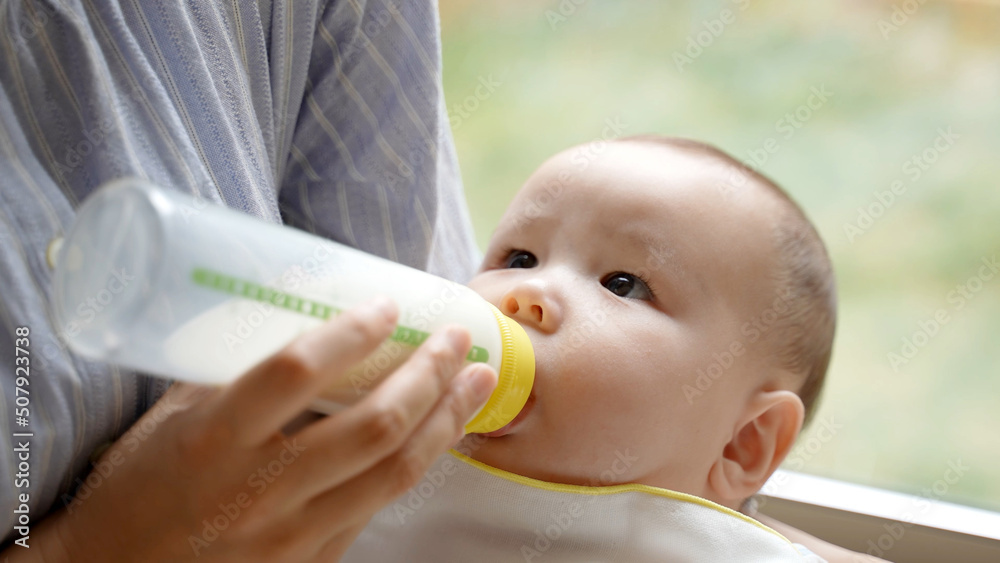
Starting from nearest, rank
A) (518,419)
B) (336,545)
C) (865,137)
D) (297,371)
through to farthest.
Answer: (297,371)
(336,545)
(518,419)
(865,137)

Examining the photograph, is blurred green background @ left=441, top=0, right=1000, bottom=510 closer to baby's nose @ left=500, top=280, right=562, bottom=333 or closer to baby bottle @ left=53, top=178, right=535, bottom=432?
baby's nose @ left=500, top=280, right=562, bottom=333

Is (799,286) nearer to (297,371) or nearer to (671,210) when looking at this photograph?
(671,210)

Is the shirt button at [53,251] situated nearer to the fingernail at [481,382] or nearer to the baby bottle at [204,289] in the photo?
the baby bottle at [204,289]

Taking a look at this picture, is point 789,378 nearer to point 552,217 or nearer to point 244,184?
point 552,217

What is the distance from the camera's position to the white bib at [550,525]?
821 millimetres

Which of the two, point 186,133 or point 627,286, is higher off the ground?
point 186,133

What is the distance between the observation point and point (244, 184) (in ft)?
2.47

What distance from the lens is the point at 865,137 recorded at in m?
1.77

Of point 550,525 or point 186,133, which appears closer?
point 186,133

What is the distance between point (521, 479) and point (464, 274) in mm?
448

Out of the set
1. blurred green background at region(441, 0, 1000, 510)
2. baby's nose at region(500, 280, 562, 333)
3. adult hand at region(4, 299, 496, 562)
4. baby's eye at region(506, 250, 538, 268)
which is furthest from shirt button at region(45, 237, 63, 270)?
blurred green background at region(441, 0, 1000, 510)

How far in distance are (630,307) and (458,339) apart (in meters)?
0.33

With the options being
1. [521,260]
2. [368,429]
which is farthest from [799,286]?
[368,429]

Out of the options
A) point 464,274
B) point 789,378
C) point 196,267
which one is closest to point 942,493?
point 789,378
